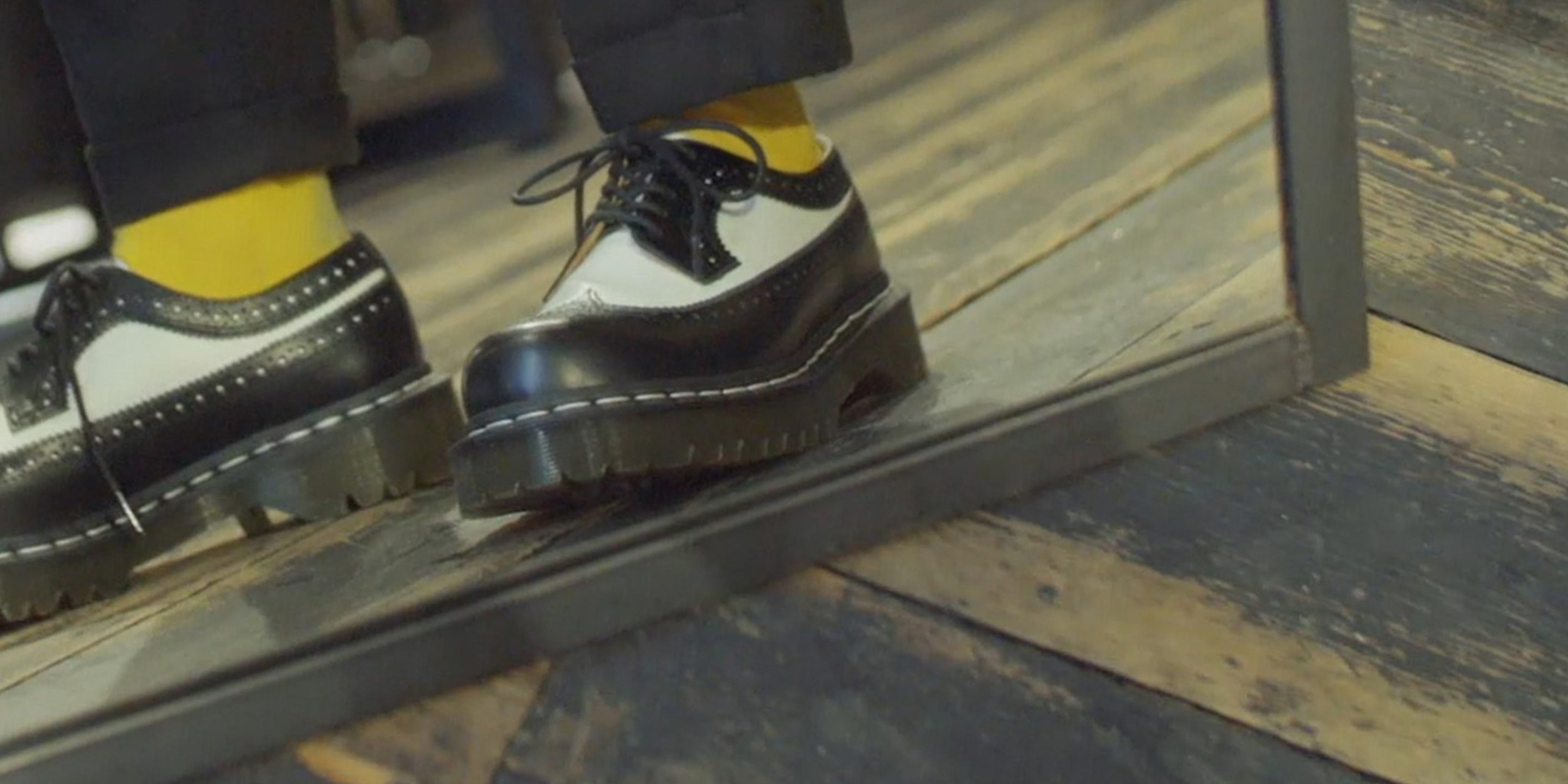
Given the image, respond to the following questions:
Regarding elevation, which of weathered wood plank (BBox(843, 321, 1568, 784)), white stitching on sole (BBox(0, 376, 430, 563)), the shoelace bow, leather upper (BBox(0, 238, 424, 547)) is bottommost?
weathered wood plank (BBox(843, 321, 1568, 784))

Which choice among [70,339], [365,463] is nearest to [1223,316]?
[365,463]

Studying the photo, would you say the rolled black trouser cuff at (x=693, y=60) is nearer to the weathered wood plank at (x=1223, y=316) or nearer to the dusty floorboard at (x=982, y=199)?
the dusty floorboard at (x=982, y=199)

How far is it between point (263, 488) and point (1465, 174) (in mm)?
508

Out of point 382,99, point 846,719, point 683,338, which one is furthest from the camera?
point 382,99

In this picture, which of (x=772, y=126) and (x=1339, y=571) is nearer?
(x=1339, y=571)

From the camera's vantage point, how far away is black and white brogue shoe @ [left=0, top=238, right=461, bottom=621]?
1.73 feet

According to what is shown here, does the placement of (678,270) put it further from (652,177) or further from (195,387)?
(195,387)

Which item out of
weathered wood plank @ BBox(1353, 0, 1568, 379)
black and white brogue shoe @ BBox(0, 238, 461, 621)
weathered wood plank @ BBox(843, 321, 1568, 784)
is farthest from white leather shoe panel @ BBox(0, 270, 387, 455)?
weathered wood plank @ BBox(1353, 0, 1568, 379)

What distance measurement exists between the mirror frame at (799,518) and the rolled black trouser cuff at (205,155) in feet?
0.70

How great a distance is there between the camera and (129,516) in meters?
0.54

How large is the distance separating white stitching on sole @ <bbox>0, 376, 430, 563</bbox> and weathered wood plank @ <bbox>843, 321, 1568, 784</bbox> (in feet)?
0.73

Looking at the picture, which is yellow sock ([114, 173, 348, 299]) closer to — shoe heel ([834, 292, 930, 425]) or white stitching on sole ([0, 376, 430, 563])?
white stitching on sole ([0, 376, 430, 563])

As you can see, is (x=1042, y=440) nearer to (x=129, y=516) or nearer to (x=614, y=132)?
(x=614, y=132)

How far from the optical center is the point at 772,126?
0.59 meters
